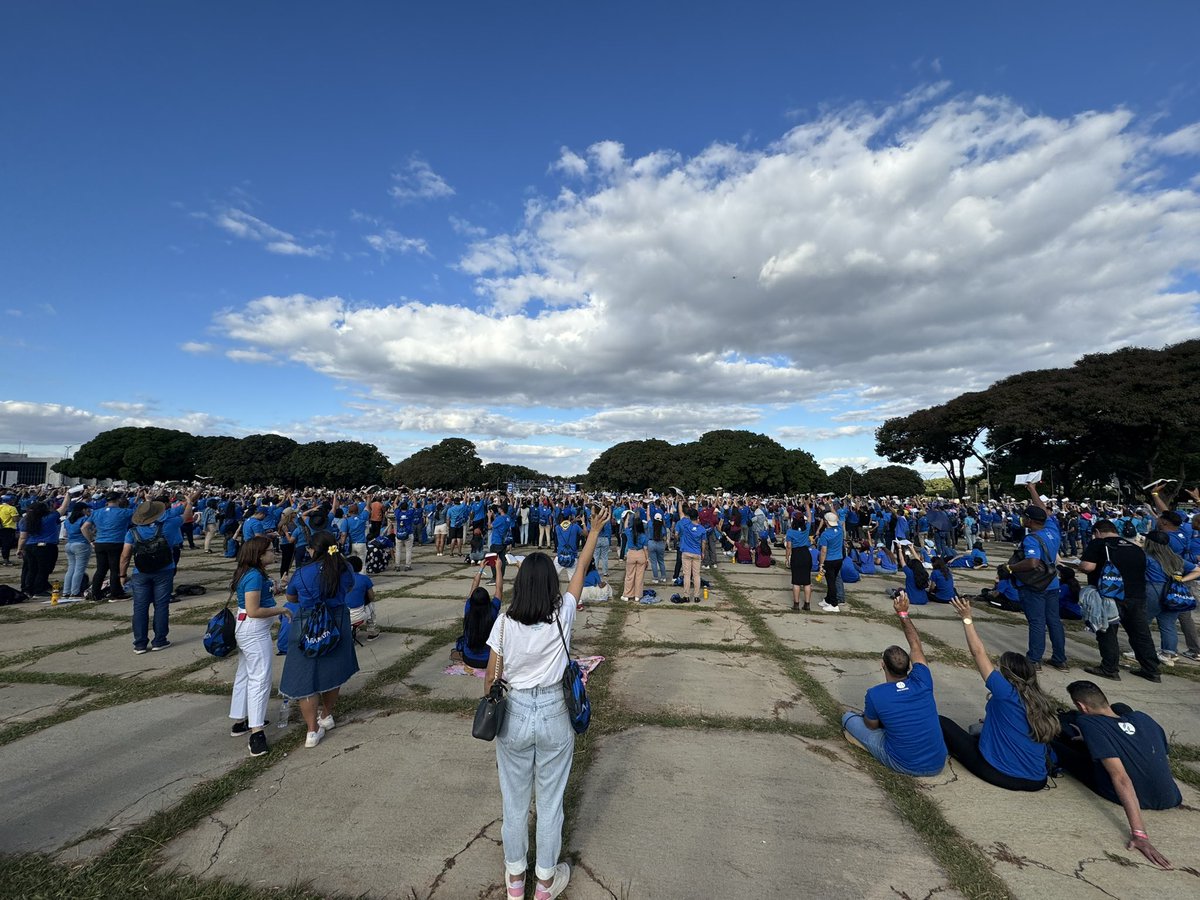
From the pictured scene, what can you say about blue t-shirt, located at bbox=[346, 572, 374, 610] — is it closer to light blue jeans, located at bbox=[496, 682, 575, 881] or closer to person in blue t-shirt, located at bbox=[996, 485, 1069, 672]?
light blue jeans, located at bbox=[496, 682, 575, 881]

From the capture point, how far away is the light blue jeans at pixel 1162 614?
253 inches

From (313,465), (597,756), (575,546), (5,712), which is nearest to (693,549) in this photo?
(575,546)

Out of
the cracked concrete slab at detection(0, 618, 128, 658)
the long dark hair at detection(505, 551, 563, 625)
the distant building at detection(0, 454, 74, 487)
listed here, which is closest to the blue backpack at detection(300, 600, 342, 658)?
the long dark hair at detection(505, 551, 563, 625)

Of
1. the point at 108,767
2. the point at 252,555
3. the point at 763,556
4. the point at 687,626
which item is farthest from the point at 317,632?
the point at 763,556

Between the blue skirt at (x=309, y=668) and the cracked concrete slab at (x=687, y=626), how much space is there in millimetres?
4258

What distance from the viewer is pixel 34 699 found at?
17.3 feet

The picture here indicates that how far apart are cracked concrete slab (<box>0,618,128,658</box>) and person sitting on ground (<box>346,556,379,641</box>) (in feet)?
13.7

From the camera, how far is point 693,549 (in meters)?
10.0

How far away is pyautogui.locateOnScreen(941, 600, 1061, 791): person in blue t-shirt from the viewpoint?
371 centimetres

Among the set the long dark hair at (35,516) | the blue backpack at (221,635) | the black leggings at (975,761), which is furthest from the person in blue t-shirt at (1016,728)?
the long dark hair at (35,516)

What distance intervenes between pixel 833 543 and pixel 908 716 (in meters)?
5.40

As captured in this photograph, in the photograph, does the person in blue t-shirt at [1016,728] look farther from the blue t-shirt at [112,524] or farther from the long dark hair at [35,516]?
the long dark hair at [35,516]

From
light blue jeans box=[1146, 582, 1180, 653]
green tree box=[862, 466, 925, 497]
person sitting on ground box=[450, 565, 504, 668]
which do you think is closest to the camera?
person sitting on ground box=[450, 565, 504, 668]

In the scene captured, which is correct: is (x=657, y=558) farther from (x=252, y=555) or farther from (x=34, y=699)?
(x=34, y=699)
